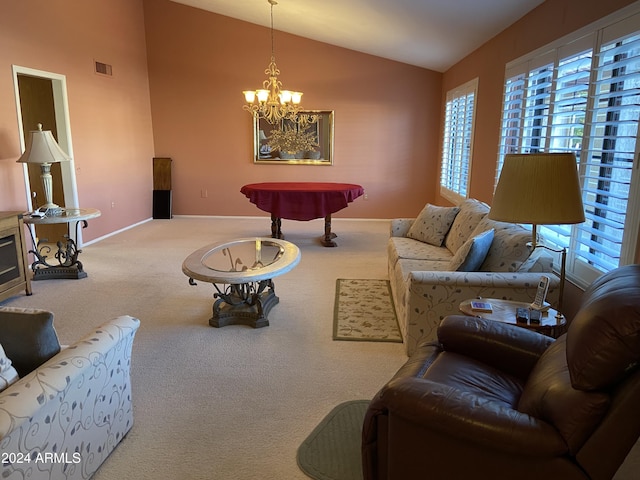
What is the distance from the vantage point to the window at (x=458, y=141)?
213 inches

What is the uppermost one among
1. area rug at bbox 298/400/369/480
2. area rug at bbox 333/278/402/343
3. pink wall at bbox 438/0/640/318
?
pink wall at bbox 438/0/640/318

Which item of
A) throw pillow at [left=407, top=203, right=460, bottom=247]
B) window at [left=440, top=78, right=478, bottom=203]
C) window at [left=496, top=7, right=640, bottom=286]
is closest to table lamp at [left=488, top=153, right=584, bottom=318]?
window at [left=496, top=7, right=640, bottom=286]

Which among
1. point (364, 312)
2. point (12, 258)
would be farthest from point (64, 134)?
point (364, 312)

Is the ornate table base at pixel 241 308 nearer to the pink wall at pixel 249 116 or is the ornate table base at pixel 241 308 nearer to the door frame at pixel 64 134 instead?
the door frame at pixel 64 134

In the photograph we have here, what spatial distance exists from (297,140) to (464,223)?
13.7 feet

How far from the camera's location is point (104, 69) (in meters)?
6.17

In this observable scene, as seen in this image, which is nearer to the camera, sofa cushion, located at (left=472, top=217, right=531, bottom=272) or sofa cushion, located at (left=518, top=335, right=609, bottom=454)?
sofa cushion, located at (left=518, top=335, right=609, bottom=454)

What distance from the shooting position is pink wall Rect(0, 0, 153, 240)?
4.65 metres

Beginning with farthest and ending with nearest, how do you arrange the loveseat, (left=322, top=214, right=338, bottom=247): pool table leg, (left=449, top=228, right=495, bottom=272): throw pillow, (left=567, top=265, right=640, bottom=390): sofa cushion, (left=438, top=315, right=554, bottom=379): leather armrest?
(left=322, top=214, right=338, bottom=247): pool table leg < (left=449, top=228, right=495, bottom=272): throw pillow < (left=438, top=315, right=554, bottom=379): leather armrest < the loveseat < (left=567, top=265, right=640, bottom=390): sofa cushion

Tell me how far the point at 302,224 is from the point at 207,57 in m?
3.06

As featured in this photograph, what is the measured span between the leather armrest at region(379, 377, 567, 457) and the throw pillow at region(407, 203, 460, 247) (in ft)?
9.35

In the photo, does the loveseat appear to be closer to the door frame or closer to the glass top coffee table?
the glass top coffee table

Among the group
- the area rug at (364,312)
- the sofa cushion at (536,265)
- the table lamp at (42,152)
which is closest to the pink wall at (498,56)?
the sofa cushion at (536,265)

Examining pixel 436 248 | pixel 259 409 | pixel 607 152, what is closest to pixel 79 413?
pixel 259 409
